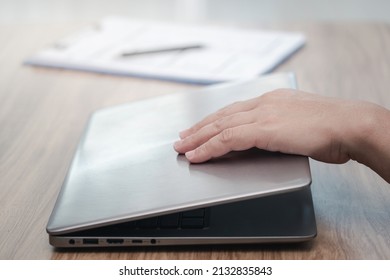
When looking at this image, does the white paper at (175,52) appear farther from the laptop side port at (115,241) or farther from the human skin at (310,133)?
the laptop side port at (115,241)

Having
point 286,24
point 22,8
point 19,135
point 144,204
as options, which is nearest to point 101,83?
point 19,135

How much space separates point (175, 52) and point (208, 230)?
76 cm

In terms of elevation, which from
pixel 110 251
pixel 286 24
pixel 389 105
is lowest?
pixel 286 24

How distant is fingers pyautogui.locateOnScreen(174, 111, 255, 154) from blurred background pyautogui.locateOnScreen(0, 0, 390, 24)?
241 cm

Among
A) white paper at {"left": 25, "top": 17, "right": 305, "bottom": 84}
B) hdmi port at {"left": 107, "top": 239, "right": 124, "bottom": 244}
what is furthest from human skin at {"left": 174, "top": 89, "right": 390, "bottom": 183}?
white paper at {"left": 25, "top": 17, "right": 305, "bottom": 84}

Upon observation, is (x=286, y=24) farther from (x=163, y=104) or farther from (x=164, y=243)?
(x=164, y=243)

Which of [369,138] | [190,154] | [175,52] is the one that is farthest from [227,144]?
[175,52]

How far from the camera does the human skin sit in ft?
2.88

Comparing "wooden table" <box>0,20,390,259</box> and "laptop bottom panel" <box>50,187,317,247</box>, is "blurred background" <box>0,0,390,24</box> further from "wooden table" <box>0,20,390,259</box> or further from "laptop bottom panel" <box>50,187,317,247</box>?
"laptop bottom panel" <box>50,187,317,247</box>

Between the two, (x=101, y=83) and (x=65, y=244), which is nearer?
(x=65, y=244)

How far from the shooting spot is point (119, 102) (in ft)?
4.26

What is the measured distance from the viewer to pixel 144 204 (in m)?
0.80

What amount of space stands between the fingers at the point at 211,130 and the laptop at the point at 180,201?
0.02 metres

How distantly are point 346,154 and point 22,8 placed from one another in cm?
288
